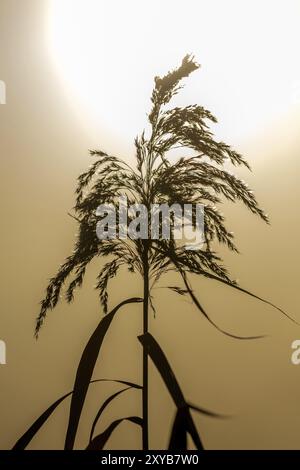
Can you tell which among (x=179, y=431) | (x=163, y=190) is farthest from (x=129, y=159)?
(x=179, y=431)

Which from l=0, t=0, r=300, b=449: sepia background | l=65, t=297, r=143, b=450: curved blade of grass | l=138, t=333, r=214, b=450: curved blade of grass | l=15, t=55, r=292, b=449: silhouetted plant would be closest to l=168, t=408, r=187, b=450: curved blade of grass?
l=138, t=333, r=214, b=450: curved blade of grass

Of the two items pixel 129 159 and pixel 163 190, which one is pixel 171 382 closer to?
pixel 163 190

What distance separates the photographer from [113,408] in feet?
5.72

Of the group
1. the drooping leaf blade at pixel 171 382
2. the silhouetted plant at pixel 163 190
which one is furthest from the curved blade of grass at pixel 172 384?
the silhouetted plant at pixel 163 190

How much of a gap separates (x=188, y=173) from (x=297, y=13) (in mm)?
1228

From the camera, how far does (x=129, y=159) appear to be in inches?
69.4

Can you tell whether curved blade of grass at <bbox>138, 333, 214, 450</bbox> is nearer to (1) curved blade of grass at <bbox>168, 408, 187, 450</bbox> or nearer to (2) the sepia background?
(1) curved blade of grass at <bbox>168, 408, 187, 450</bbox>

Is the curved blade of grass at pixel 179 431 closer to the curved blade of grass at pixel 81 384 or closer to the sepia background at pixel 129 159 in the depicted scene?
the curved blade of grass at pixel 81 384

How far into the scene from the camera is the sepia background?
68.5 inches

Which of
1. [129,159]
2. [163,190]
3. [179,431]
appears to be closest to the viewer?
[179,431]
